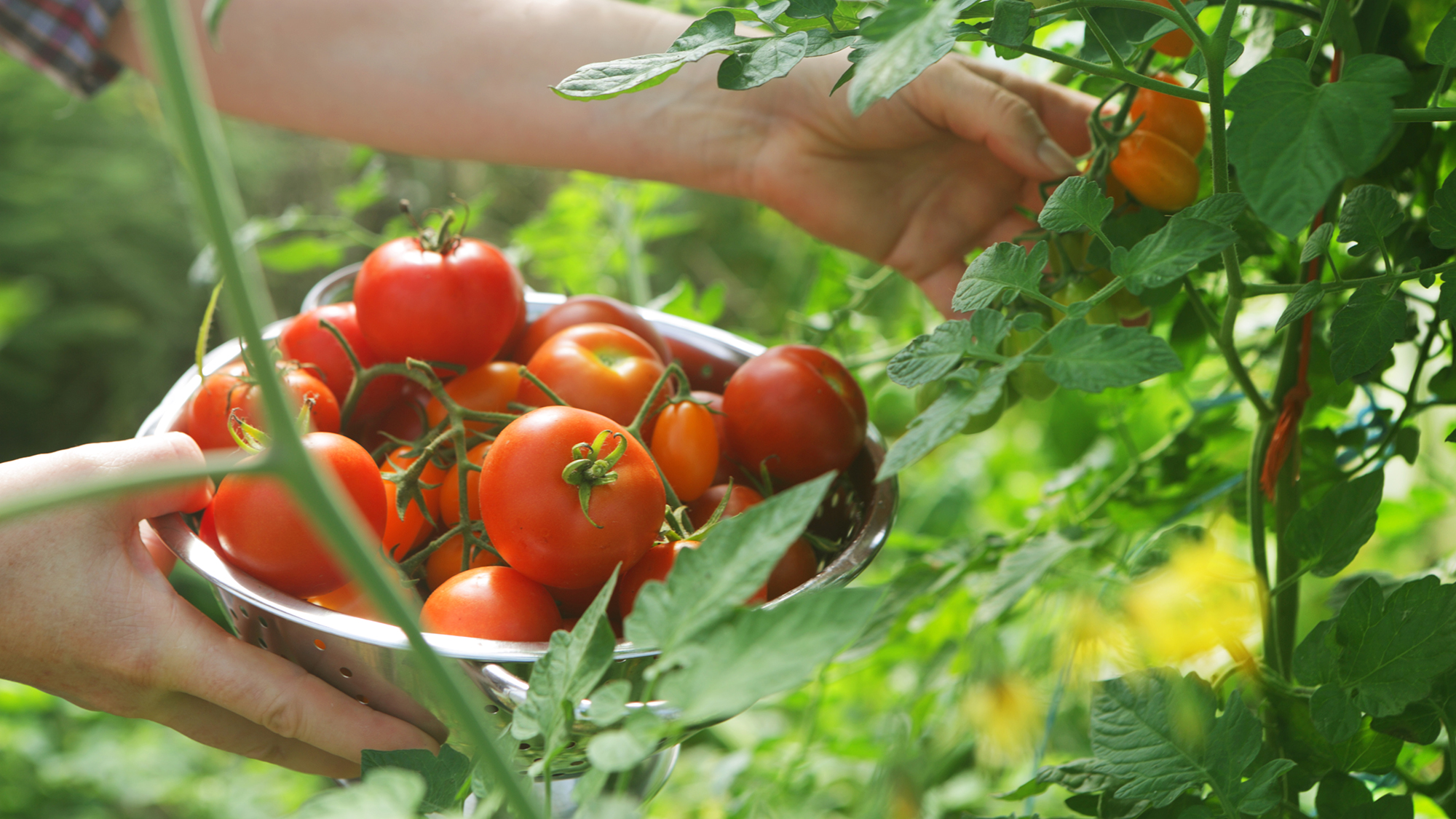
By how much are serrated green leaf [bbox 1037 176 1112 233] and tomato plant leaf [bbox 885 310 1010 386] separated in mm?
39

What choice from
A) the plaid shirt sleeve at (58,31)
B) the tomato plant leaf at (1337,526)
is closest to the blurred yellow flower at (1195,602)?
the tomato plant leaf at (1337,526)

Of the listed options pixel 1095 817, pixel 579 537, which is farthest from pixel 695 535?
pixel 1095 817

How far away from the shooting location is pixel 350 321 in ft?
1.73

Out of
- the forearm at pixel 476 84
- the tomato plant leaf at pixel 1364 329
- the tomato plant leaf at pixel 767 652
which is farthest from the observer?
the forearm at pixel 476 84

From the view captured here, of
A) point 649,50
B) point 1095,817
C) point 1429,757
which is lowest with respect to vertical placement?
point 1429,757

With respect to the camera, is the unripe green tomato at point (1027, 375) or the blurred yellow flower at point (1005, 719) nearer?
the unripe green tomato at point (1027, 375)

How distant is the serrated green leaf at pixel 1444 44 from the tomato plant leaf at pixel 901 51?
157 millimetres

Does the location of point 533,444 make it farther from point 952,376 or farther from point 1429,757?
point 1429,757

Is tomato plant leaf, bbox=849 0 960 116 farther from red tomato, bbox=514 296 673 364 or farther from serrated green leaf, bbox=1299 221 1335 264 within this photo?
red tomato, bbox=514 296 673 364

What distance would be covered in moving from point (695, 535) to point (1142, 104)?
0.26m

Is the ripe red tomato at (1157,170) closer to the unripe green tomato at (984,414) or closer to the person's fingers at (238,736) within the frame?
the unripe green tomato at (984,414)

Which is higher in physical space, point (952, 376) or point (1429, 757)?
point (952, 376)

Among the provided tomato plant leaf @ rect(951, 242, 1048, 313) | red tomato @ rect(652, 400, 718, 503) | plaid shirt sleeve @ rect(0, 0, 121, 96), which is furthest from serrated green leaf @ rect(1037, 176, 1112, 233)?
plaid shirt sleeve @ rect(0, 0, 121, 96)

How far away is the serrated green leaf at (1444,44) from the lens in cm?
25
